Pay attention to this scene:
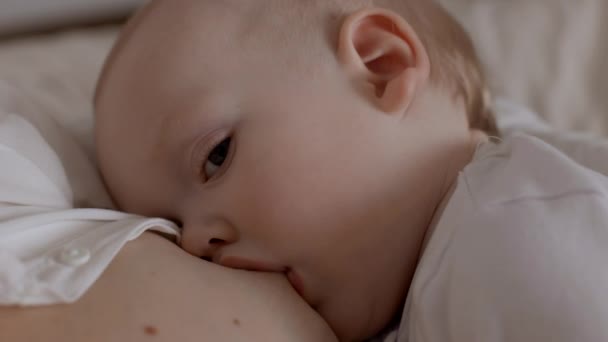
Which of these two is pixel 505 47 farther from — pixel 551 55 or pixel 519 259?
pixel 519 259

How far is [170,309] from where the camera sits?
64 cm

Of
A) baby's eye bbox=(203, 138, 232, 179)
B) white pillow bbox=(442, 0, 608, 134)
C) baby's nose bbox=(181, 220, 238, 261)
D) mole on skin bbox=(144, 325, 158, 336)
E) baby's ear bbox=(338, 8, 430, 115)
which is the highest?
baby's ear bbox=(338, 8, 430, 115)

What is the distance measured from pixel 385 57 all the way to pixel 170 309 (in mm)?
388

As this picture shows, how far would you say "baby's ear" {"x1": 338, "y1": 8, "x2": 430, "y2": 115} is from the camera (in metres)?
0.82

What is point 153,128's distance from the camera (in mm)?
821

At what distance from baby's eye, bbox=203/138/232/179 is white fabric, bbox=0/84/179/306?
0.22ft

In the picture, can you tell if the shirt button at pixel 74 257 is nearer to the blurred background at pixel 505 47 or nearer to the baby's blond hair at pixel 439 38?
the baby's blond hair at pixel 439 38

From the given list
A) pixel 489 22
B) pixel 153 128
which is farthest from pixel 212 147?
pixel 489 22

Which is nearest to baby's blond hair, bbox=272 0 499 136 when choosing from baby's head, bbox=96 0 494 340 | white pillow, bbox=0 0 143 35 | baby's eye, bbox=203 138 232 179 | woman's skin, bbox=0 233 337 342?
baby's head, bbox=96 0 494 340

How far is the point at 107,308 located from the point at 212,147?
9.3 inches

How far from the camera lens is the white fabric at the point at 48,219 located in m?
0.62

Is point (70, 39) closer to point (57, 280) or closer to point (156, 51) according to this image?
point (156, 51)

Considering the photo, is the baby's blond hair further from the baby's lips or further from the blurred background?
the blurred background

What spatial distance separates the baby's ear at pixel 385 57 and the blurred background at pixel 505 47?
0.55m
